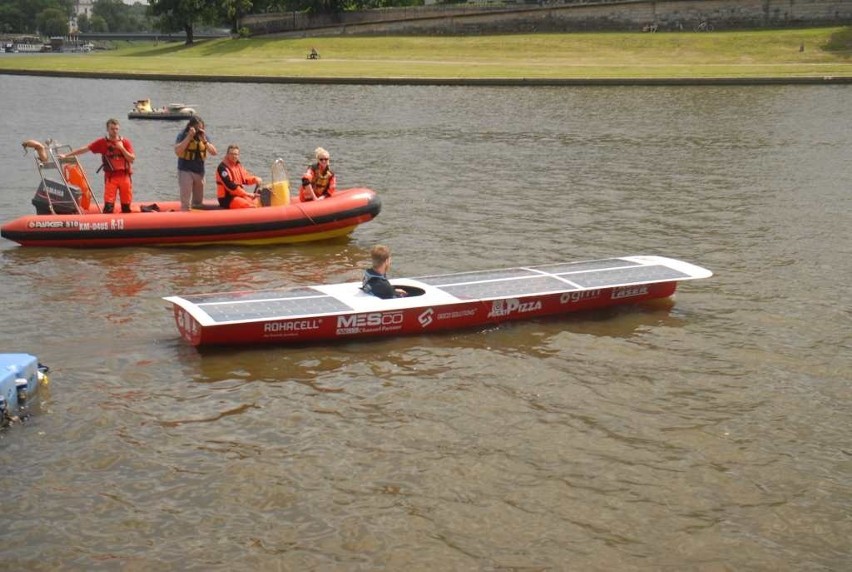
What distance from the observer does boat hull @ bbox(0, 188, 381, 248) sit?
50.1ft

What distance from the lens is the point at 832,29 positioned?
6081 cm

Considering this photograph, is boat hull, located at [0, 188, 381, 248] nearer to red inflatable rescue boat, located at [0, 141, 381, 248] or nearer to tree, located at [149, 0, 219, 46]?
red inflatable rescue boat, located at [0, 141, 381, 248]

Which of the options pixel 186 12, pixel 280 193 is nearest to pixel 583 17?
pixel 186 12

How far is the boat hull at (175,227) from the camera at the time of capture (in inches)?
601

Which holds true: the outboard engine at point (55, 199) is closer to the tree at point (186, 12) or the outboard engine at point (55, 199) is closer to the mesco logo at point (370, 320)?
the mesco logo at point (370, 320)

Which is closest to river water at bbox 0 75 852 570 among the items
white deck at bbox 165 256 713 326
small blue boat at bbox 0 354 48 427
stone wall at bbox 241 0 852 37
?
small blue boat at bbox 0 354 48 427

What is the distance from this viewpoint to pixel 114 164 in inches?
615

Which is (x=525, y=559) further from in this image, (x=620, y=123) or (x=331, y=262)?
(x=620, y=123)

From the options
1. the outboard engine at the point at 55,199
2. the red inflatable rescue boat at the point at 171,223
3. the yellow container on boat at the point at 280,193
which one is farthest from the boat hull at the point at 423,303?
the outboard engine at the point at 55,199

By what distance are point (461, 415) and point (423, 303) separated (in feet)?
7.21

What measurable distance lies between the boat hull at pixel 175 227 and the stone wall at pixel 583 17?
57719 mm

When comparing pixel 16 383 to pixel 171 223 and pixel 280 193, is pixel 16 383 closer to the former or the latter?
pixel 171 223

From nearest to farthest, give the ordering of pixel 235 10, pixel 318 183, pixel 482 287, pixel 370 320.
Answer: pixel 370 320, pixel 482 287, pixel 318 183, pixel 235 10

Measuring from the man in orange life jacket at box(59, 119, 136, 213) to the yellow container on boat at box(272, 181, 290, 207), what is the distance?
7.38 ft
